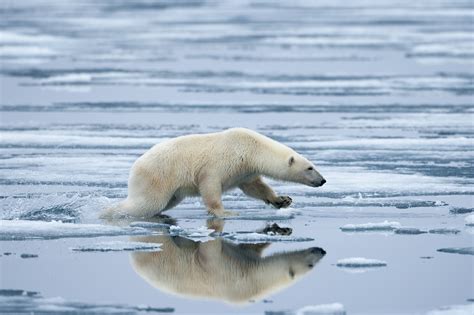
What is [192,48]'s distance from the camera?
2297 cm

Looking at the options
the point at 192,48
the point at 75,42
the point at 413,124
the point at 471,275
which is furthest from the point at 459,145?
the point at 75,42

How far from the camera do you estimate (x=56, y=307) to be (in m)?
5.59

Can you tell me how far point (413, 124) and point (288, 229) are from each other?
6005 mm

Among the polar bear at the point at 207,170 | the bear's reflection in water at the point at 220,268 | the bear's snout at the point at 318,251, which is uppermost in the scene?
the polar bear at the point at 207,170

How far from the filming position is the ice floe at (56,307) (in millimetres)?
5504

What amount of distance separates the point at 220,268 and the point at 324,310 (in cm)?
100

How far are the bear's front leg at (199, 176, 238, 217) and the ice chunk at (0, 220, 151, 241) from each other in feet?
2.09

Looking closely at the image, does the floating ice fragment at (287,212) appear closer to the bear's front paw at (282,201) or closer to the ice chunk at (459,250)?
the bear's front paw at (282,201)

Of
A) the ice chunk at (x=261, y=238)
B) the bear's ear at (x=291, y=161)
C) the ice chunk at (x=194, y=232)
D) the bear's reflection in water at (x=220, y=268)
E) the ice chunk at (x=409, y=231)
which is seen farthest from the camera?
the bear's ear at (x=291, y=161)

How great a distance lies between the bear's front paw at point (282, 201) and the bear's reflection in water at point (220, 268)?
1170mm

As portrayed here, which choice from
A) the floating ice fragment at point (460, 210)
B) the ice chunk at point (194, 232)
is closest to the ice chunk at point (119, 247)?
the ice chunk at point (194, 232)

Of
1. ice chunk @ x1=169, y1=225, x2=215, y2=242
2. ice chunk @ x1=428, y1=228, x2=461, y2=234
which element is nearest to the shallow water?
ice chunk @ x1=169, y1=225, x2=215, y2=242

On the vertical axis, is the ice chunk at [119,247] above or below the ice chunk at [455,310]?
above

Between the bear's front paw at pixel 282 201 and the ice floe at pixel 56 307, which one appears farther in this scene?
the bear's front paw at pixel 282 201
